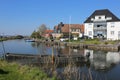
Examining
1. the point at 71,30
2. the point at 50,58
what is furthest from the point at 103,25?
the point at 50,58

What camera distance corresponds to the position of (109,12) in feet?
269

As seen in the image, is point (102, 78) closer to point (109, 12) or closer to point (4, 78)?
point (4, 78)

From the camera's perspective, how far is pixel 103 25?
82.8 meters

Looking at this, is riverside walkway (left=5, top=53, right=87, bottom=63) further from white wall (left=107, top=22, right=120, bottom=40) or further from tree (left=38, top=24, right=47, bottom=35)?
tree (left=38, top=24, right=47, bottom=35)

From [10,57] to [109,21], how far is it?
52.1 meters

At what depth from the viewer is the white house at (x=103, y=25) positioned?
259ft

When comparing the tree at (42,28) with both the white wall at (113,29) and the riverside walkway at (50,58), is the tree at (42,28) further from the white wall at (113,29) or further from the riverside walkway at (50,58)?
the riverside walkway at (50,58)

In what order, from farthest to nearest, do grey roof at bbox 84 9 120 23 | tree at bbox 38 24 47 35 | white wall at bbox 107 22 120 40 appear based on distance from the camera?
tree at bbox 38 24 47 35, grey roof at bbox 84 9 120 23, white wall at bbox 107 22 120 40

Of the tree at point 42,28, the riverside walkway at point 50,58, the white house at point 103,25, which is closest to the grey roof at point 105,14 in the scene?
the white house at point 103,25

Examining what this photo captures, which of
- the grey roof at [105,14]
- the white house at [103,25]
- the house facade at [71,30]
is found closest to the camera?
the white house at [103,25]

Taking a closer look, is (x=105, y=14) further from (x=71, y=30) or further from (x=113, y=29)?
(x=71, y=30)

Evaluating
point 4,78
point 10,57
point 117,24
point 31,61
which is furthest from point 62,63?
point 117,24

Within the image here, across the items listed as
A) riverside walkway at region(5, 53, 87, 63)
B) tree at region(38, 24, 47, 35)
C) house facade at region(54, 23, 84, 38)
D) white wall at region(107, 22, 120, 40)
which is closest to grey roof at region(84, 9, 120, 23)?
white wall at region(107, 22, 120, 40)

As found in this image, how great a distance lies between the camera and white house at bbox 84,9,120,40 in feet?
259
